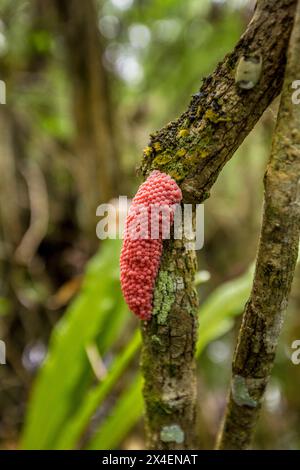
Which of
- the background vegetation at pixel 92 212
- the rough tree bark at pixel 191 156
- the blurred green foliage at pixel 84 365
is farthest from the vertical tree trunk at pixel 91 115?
the rough tree bark at pixel 191 156

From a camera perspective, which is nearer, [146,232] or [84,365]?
[146,232]

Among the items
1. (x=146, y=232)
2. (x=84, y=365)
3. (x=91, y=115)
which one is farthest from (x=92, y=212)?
(x=146, y=232)

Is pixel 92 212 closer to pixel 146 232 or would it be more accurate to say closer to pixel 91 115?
pixel 91 115

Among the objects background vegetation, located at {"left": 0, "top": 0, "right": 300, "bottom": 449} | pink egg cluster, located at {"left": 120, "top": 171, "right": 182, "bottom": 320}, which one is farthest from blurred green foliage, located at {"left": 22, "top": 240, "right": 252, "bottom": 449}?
pink egg cluster, located at {"left": 120, "top": 171, "right": 182, "bottom": 320}

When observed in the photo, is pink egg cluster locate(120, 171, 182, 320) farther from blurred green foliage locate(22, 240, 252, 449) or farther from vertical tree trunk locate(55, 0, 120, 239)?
vertical tree trunk locate(55, 0, 120, 239)
